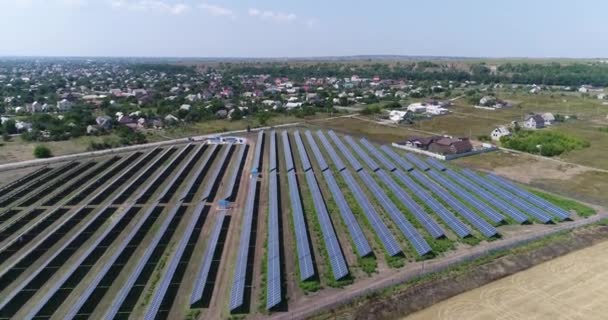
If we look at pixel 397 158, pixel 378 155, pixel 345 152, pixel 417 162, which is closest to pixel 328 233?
pixel 417 162

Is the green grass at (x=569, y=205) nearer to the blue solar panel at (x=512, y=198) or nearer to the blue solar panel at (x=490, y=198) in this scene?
the blue solar panel at (x=512, y=198)

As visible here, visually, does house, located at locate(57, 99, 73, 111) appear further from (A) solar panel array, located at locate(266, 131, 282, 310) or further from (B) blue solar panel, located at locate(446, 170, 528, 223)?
(B) blue solar panel, located at locate(446, 170, 528, 223)

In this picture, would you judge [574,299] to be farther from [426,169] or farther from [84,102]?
[84,102]

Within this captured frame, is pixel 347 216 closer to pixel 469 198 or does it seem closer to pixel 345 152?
pixel 469 198

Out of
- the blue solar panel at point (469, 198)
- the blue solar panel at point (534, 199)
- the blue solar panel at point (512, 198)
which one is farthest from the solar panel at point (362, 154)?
the blue solar panel at point (534, 199)

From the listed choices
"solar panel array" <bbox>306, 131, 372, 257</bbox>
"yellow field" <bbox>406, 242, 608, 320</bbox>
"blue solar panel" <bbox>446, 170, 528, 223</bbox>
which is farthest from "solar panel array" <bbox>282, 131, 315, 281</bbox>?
"blue solar panel" <bbox>446, 170, 528, 223</bbox>

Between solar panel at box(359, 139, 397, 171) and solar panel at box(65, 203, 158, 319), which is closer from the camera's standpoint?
solar panel at box(65, 203, 158, 319)

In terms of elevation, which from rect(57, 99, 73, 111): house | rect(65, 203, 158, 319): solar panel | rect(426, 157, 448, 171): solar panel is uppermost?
rect(57, 99, 73, 111): house
